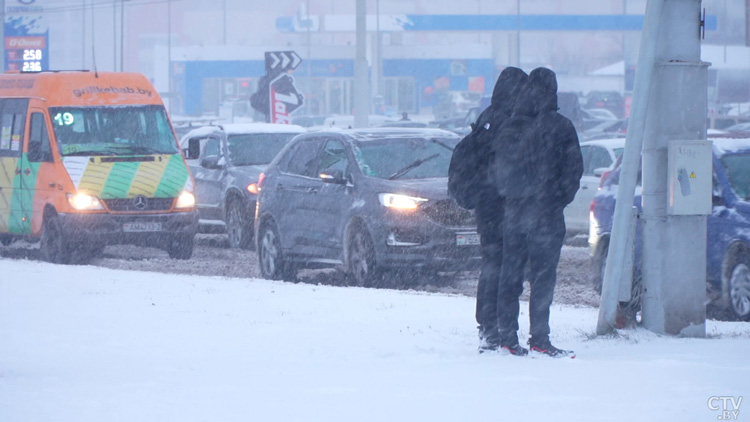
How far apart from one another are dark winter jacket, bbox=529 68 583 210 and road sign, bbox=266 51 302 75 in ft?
70.6

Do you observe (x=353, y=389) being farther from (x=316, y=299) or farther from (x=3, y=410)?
(x=316, y=299)

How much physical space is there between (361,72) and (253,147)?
972cm

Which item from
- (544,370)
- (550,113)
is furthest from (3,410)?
(550,113)

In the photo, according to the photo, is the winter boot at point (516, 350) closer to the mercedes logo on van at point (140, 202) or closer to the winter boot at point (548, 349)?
the winter boot at point (548, 349)

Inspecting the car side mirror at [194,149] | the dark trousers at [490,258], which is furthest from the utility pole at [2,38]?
the dark trousers at [490,258]

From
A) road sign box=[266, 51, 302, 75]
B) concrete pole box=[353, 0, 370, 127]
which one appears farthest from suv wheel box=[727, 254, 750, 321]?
road sign box=[266, 51, 302, 75]

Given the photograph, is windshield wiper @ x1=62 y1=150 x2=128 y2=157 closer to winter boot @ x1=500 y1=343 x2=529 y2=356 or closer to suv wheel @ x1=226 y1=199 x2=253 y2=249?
suv wheel @ x1=226 y1=199 x2=253 y2=249

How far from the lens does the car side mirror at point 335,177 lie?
1313 centimetres

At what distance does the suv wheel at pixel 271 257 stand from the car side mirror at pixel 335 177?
1205 millimetres

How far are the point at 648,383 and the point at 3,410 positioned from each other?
3229 millimetres

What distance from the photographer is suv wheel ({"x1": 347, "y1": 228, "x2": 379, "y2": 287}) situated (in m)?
12.6

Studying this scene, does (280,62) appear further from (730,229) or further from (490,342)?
(490,342)

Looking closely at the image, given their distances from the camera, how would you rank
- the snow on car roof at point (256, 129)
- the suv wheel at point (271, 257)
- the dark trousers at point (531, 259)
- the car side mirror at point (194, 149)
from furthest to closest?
the snow on car roof at point (256, 129), the car side mirror at point (194, 149), the suv wheel at point (271, 257), the dark trousers at point (531, 259)

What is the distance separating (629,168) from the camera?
8180 millimetres
